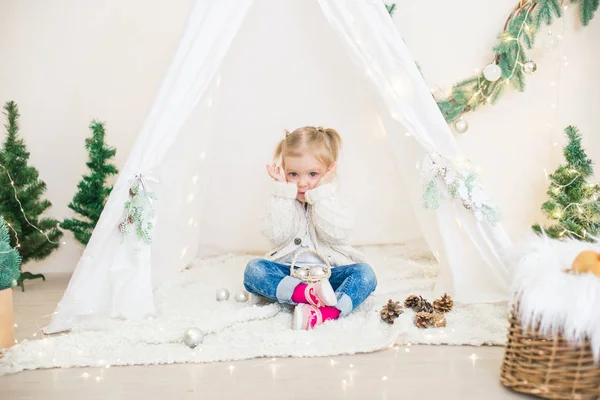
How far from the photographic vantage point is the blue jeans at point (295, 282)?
216 centimetres

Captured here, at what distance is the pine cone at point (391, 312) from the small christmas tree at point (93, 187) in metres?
1.55

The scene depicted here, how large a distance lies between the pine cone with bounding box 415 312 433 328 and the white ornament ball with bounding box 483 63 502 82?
1.42m

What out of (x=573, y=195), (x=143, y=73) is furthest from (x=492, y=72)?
(x=143, y=73)

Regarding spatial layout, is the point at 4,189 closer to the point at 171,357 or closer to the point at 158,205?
the point at 158,205

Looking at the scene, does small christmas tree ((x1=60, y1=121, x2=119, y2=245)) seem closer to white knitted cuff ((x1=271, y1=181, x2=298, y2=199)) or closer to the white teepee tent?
the white teepee tent

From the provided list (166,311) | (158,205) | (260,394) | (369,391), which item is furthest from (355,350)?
(158,205)

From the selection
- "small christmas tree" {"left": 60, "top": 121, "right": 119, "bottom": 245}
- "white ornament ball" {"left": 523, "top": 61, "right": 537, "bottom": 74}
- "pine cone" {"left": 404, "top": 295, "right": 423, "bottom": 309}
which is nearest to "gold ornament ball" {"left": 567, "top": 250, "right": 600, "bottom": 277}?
"pine cone" {"left": 404, "top": 295, "right": 423, "bottom": 309}

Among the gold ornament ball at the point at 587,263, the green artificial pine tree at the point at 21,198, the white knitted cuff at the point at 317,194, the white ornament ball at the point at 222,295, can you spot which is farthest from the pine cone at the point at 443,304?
the green artificial pine tree at the point at 21,198

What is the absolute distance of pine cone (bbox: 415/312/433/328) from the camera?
81.9 inches

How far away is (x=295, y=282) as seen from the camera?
2170 mm

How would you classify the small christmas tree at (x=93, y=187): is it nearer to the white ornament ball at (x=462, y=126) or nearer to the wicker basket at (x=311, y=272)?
the wicker basket at (x=311, y=272)

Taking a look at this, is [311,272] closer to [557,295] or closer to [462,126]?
[557,295]

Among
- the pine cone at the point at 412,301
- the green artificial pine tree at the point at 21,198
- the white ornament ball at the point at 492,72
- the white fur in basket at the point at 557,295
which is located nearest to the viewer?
the white fur in basket at the point at 557,295

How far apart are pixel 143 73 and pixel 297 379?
2063mm
